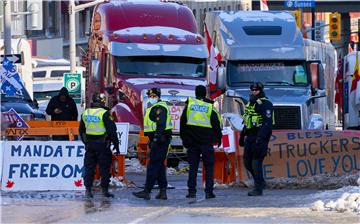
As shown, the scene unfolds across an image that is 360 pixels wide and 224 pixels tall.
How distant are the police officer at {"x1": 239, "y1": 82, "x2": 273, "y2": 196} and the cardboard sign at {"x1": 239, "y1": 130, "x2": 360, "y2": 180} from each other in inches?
63.4

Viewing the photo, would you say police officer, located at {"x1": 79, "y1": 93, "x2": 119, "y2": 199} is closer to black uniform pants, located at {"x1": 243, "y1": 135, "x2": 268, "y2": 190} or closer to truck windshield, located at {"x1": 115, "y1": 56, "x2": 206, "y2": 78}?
black uniform pants, located at {"x1": 243, "y1": 135, "x2": 268, "y2": 190}

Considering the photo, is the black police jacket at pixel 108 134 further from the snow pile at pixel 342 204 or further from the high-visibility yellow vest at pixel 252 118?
the snow pile at pixel 342 204

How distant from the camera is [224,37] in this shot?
25.8m

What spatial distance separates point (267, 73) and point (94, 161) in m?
9.30

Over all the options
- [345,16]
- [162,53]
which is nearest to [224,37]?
[162,53]

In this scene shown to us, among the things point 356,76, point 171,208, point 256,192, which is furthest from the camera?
point 356,76

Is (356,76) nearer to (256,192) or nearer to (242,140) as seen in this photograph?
(242,140)

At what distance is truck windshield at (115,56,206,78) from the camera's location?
1013 inches

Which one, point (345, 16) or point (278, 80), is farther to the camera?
point (345, 16)

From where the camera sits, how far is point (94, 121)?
1686cm

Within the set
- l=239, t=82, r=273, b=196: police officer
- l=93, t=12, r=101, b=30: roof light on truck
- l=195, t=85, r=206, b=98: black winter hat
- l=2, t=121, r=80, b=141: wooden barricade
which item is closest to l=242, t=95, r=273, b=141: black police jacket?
l=239, t=82, r=273, b=196: police officer

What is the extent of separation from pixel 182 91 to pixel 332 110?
26.6 ft

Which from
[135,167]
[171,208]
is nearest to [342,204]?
[171,208]

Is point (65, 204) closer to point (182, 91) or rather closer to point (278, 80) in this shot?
point (182, 91)
